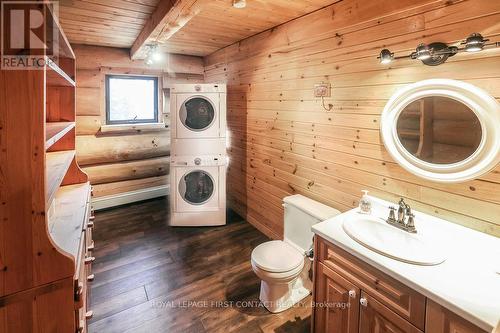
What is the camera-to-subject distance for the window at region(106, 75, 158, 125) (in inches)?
A: 148

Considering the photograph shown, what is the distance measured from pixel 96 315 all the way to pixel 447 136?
2563 mm

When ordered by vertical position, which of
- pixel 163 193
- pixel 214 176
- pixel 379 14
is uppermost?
pixel 379 14

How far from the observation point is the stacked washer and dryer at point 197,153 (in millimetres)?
3119

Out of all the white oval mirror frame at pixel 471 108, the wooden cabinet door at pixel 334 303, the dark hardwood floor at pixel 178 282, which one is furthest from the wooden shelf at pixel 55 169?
the white oval mirror frame at pixel 471 108

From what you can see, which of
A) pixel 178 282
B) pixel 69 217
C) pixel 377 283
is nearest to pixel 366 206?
pixel 377 283

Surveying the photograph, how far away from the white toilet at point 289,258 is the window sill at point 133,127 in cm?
260

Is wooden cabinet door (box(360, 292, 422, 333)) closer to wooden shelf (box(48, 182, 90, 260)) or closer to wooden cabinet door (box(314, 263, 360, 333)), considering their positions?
wooden cabinet door (box(314, 263, 360, 333))

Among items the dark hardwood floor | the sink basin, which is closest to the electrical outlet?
the sink basin

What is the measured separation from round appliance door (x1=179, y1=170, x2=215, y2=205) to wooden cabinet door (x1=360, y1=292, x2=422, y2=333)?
227 centimetres

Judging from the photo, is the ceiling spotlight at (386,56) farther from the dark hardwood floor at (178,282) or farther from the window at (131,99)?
the window at (131,99)

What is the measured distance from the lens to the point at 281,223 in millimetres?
2812

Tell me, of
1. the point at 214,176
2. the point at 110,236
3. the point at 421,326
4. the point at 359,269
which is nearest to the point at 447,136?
the point at 359,269

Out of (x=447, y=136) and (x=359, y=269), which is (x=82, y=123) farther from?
(x=447, y=136)

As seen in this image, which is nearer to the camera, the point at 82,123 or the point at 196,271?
the point at 196,271
